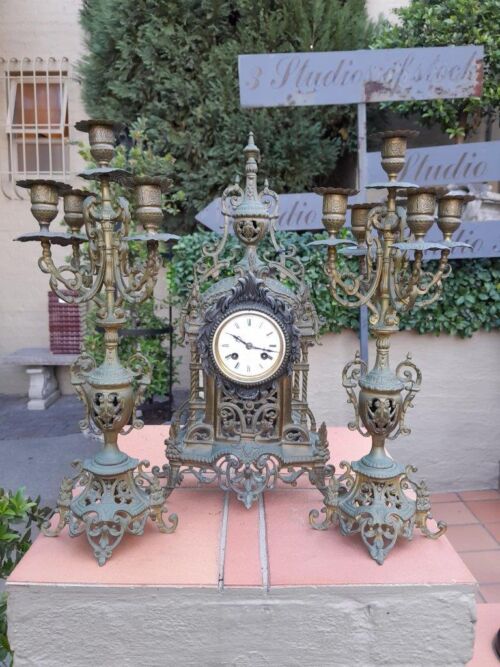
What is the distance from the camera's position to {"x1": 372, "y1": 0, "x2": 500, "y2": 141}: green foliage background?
129 inches

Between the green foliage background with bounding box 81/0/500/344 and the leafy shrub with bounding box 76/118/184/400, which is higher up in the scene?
the green foliage background with bounding box 81/0/500/344

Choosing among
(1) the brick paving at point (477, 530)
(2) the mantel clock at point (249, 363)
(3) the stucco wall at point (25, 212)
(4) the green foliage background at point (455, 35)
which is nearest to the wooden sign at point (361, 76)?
(4) the green foliage background at point (455, 35)

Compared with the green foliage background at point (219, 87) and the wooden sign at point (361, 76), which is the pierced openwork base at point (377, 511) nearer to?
the green foliage background at point (219, 87)

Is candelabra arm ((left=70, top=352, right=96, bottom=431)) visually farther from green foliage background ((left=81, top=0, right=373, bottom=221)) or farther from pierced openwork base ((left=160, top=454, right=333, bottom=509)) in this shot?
green foliage background ((left=81, top=0, right=373, bottom=221))

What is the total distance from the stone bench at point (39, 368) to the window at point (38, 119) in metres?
Result: 1.83

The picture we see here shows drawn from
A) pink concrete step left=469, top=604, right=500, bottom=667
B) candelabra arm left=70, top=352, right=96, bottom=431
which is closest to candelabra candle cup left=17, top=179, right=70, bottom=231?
candelabra arm left=70, top=352, right=96, bottom=431

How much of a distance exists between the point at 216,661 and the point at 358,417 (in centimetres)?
72

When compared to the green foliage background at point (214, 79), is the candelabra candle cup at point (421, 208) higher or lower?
lower

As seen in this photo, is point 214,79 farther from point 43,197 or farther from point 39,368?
point 39,368

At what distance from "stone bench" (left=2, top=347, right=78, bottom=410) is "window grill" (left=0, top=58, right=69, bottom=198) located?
166 cm

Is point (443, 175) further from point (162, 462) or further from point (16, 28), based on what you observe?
point (16, 28)

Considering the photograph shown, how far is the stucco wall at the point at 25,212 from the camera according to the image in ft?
17.7

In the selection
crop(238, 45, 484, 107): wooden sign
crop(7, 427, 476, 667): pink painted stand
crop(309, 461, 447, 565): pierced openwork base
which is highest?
crop(238, 45, 484, 107): wooden sign

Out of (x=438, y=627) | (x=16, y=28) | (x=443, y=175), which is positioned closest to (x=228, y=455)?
(x=438, y=627)
